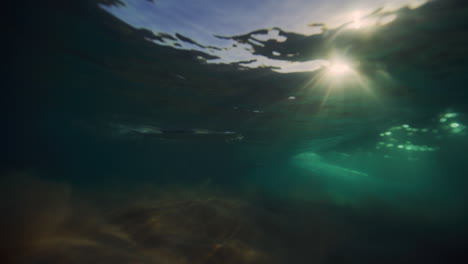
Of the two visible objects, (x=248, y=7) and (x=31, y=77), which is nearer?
(x=248, y=7)

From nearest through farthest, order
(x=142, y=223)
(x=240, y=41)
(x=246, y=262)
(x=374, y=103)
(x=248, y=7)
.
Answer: (x=246, y=262), (x=142, y=223), (x=248, y=7), (x=240, y=41), (x=374, y=103)

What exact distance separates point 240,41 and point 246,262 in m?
8.45

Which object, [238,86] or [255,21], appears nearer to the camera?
[255,21]

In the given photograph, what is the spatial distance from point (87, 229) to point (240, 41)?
8.67 m

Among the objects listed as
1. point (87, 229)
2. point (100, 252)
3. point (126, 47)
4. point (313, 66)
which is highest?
point (313, 66)

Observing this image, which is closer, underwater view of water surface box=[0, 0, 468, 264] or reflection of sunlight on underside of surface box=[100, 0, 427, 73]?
underwater view of water surface box=[0, 0, 468, 264]

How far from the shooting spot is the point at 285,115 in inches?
709

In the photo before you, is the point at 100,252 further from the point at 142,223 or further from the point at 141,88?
the point at 141,88

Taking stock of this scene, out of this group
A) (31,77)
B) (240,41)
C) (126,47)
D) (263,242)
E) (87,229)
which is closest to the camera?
(87,229)

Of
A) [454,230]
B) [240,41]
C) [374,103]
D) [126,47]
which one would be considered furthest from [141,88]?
[454,230]

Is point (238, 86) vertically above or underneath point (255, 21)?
underneath

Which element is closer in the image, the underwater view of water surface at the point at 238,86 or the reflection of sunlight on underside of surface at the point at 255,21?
the underwater view of water surface at the point at 238,86

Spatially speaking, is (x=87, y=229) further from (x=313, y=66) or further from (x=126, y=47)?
(x=313, y=66)

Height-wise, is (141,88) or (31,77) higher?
(141,88)
